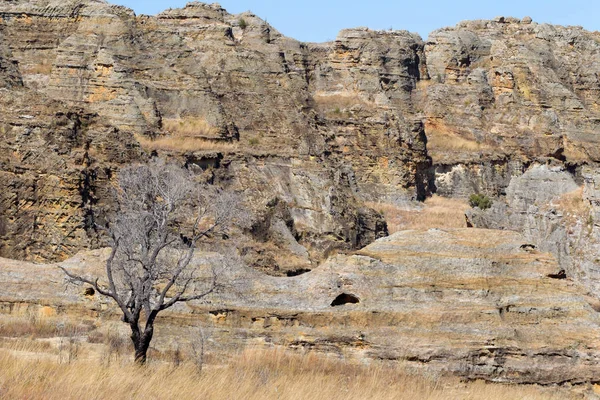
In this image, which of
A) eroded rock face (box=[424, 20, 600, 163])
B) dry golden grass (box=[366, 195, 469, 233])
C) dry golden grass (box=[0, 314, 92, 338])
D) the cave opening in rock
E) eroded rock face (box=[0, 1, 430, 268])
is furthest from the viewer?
eroded rock face (box=[424, 20, 600, 163])

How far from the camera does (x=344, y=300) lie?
1872cm

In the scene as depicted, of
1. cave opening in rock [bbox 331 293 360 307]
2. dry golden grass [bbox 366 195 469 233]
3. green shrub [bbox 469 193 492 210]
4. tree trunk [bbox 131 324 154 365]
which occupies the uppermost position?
cave opening in rock [bbox 331 293 360 307]

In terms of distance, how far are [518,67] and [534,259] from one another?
54083 mm

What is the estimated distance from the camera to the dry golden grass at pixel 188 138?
48544 mm

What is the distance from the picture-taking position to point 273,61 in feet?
Answer: 195

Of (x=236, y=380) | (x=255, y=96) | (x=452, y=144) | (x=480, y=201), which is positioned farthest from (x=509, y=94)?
(x=236, y=380)

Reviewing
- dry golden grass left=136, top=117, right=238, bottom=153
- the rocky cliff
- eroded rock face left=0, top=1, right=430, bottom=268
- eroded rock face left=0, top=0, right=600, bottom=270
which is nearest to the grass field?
the rocky cliff

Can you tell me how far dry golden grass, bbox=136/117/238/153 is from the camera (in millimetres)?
48544

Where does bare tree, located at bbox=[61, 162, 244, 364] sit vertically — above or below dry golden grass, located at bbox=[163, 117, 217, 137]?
below

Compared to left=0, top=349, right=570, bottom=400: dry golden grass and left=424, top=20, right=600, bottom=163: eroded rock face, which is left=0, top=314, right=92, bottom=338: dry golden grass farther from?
left=424, top=20, right=600, bottom=163: eroded rock face

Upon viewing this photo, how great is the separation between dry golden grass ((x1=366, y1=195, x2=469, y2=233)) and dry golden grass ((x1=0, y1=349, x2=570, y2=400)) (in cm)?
3468

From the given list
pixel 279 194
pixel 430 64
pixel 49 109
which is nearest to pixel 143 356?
pixel 49 109

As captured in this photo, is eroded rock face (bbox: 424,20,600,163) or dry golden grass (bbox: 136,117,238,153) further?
eroded rock face (bbox: 424,20,600,163)

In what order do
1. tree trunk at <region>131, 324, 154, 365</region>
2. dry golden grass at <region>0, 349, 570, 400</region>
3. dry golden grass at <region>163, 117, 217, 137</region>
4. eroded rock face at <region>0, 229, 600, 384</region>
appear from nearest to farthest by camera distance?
dry golden grass at <region>0, 349, 570, 400</region> → tree trunk at <region>131, 324, 154, 365</region> → eroded rock face at <region>0, 229, 600, 384</region> → dry golden grass at <region>163, 117, 217, 137</region>
